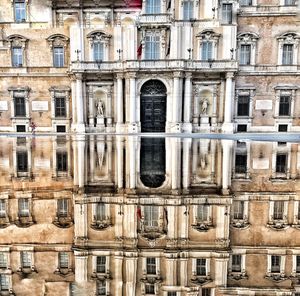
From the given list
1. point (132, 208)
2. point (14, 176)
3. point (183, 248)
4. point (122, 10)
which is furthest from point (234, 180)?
point (122, 10)

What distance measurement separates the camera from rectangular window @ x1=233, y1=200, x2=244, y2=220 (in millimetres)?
6688

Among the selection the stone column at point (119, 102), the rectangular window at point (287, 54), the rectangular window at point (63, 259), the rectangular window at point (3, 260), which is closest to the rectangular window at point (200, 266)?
the rectangular window at point (63, 259)

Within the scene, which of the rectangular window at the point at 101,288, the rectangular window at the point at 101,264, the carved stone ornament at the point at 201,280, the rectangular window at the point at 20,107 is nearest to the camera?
the rectangular window at the point at 101,288

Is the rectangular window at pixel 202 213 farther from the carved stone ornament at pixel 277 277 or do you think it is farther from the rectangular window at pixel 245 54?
the rectangular window at pixel 245 54

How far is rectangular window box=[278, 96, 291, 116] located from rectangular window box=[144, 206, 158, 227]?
82.1ft

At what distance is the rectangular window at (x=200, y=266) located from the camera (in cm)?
426

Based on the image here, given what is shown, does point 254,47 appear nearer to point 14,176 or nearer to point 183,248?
point 14,176

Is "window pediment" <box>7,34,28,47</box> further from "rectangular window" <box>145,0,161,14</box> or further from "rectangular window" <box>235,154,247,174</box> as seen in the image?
"rectangular window" <box>235,154,247,174</box>

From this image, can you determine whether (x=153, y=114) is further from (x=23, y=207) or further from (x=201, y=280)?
(x=201, y=280)

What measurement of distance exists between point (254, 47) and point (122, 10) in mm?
11067

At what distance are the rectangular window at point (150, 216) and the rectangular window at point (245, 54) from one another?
2428cm

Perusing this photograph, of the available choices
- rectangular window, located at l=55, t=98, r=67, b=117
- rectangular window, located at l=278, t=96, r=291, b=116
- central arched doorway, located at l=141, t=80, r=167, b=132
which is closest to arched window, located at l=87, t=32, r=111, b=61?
central arched doorway, located at l=141, t=80, r=167, b=132


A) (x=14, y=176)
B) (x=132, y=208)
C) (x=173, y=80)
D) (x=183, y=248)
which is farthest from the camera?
(x=173, y=80)

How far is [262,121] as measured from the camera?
95.7ft
